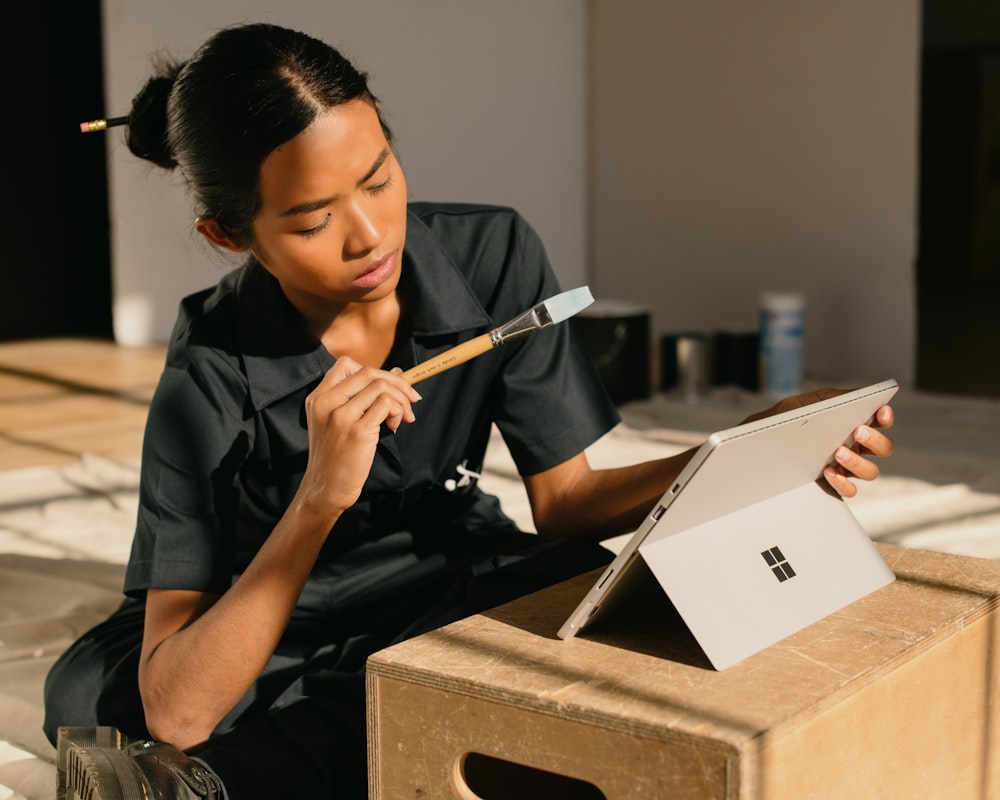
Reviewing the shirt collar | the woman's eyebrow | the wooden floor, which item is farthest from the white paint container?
the woman's eyebrow

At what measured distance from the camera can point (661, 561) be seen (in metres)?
0.98

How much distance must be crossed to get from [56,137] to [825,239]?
3.22 metres

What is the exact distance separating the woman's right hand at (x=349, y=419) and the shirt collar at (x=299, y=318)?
225 millimetres

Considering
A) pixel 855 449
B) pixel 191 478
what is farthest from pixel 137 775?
pixel 855 449

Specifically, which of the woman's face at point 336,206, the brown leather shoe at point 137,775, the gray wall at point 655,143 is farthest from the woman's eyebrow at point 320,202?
the gray wall at point 655,143

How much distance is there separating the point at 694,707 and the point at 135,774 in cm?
49

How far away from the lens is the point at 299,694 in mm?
1276

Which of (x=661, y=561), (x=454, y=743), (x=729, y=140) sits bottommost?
(x=454, y=743)

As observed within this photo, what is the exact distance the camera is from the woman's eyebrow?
1.15 meters

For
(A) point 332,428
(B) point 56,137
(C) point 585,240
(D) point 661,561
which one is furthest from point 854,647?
(B) point 56,137

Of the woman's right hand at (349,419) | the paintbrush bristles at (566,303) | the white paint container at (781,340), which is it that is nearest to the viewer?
the woman's right hand at (349,419)

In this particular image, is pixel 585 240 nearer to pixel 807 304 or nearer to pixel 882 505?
pixel 807 304

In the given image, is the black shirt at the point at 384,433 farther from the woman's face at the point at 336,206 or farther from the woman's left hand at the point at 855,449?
the woman's left hand at the point at 855,449

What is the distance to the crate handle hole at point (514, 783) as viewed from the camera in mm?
1118
